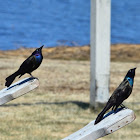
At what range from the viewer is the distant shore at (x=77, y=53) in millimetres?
20344

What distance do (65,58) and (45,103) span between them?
8.44 metres

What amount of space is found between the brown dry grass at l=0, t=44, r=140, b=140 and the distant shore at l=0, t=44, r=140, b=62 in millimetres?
3364

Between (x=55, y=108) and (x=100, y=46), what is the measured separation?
195 cm

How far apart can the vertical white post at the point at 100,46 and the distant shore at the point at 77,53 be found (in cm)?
907

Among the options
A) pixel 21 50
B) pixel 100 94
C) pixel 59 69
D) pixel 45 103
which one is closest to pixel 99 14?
pixel 100 94

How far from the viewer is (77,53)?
69.7ft

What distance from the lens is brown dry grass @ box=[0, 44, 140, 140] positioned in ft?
30.5

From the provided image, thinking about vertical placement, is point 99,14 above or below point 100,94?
above

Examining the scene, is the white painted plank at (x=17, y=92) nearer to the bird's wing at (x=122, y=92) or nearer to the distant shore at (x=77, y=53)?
the bird's wing at (x=122, y=92)

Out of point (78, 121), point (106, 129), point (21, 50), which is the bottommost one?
point (78, 121)

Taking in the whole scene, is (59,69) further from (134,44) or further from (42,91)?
(134,44)

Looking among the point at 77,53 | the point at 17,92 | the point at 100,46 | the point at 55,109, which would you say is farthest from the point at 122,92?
the point at 77,53

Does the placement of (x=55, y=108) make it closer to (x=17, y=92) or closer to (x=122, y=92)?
(x=17, y=92)

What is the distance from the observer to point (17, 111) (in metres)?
10.9
